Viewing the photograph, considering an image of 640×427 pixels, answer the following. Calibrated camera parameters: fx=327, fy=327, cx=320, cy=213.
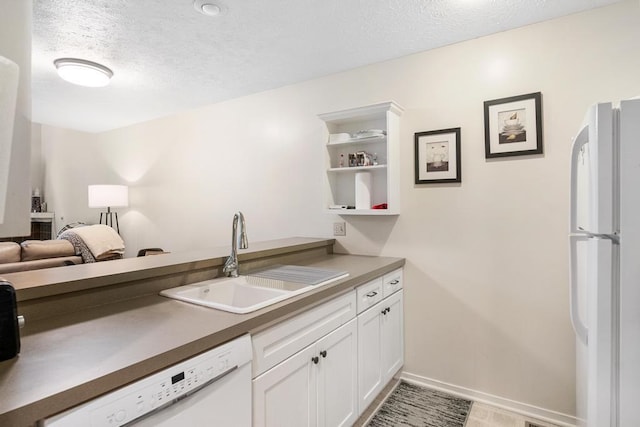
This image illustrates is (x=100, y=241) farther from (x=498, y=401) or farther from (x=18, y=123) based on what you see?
(x=498, y=401)

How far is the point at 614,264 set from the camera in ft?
3.53

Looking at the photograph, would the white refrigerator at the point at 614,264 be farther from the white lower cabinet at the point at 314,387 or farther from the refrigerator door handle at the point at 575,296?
the white lower cabinet at the point at 314,387

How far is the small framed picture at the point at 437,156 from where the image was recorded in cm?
228

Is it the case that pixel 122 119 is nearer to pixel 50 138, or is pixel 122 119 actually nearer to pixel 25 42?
pixel 50 138

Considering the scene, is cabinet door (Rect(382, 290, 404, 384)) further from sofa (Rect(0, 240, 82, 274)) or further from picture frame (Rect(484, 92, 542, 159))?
sofa (Rect(0, 240, 82, 274))

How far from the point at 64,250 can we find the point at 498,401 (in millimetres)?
3720

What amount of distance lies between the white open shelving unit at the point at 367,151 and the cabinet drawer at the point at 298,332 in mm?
916

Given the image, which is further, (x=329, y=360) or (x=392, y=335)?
(x=392, y=335)

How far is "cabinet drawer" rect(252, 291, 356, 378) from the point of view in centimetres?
120

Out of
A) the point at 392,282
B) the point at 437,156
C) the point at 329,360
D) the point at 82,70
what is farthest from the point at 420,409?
the point at 82,70

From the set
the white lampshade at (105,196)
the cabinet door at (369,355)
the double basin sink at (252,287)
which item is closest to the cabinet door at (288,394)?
the double basin sink at (252,287)

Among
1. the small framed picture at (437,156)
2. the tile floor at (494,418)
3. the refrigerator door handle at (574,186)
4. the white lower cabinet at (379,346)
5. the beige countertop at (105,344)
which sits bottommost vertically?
the tile floor at (494,418)

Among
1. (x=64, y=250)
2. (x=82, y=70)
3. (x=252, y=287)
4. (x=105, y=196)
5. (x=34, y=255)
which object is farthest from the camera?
(x=105, y=196)

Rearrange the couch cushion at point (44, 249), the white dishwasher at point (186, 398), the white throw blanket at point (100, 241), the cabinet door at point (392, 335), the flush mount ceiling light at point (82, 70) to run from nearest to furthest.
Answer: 1. the white dishwasher at point (186, 398)
2. the cabinet door at point (392, 335)
3. the flush mount ceiling light at point (82, 70)
4. the couch cushion at point (44, 249)
5. the white throw blanket at point (100, 241)
